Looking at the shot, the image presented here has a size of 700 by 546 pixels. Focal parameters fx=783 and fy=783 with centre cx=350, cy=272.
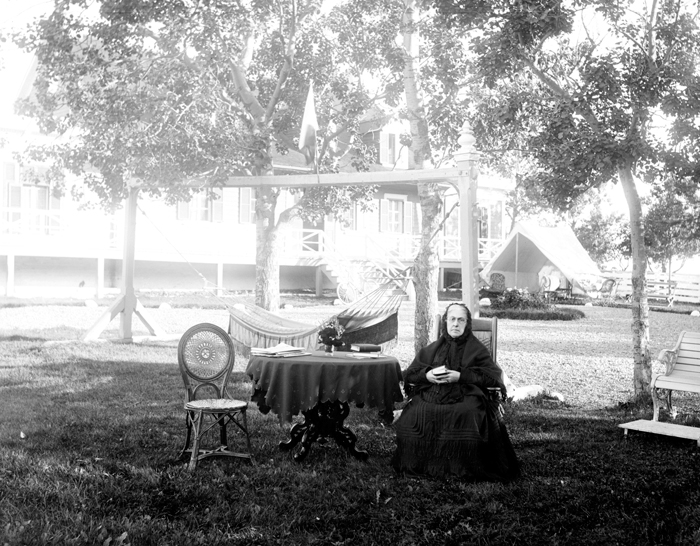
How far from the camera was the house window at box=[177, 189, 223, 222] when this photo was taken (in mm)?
21078

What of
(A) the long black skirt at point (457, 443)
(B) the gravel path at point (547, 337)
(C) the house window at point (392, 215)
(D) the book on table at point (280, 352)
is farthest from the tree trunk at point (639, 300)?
(C) the house window at point (392, 215)

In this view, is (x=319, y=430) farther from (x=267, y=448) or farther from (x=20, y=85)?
(x=20, y=85)

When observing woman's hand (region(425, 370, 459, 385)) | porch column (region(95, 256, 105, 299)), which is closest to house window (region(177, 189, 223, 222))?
porch column (region(95, 256, 105, 299))

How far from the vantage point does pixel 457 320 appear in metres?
5.39

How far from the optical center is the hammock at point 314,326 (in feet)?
29.3

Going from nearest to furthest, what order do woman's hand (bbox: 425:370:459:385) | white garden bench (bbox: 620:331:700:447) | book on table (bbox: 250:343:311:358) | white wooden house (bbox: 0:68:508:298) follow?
woman's hand (bbox: 425:370:459:385)
book on table (bbox: 250:343:311:358)
white garden bench (bbox: 620:331:700:447)
white wooden house (bbox: 0:68:508:298)

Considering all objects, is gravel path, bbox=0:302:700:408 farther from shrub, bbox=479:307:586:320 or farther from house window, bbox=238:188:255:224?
house window, bbox=238:188:255:224

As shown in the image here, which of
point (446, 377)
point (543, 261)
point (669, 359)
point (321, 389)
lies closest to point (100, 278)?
point (543, 261)

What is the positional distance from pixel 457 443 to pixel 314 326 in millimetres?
4446

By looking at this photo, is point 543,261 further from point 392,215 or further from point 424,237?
point 424,237

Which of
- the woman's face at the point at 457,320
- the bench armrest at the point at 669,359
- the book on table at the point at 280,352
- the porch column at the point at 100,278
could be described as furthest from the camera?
the porch column at the point at 100,278

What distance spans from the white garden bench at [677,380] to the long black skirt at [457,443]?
166cm

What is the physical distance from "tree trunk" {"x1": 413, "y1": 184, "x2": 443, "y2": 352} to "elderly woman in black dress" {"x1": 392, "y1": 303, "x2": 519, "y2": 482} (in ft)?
13.6

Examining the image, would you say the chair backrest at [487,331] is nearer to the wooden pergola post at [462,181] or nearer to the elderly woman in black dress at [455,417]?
the wooden pergola post at [462,181]
